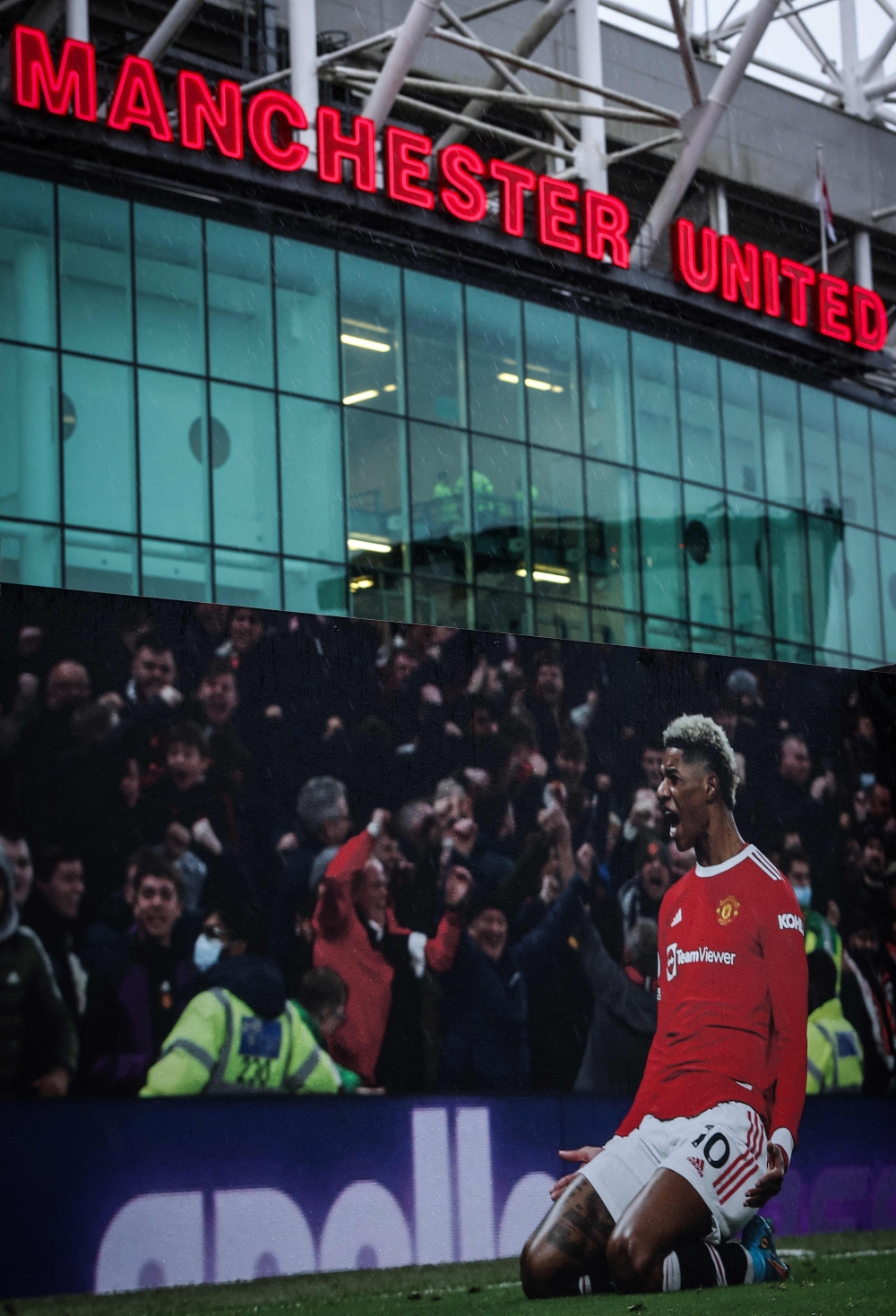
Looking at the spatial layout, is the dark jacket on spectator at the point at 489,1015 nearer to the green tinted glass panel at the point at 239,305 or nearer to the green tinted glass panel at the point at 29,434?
the green tinted glass panel at the point at 29,434

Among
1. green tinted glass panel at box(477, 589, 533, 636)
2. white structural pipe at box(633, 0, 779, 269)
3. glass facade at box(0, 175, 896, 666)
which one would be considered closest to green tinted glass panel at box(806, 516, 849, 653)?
glass facade at box(0, 175, 896, 666)

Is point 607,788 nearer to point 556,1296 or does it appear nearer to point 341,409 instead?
point 556,1296

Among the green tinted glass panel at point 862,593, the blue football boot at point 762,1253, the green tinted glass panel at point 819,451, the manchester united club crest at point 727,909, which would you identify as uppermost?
the green tinted glass panel at point 819,451

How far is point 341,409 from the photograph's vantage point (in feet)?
102

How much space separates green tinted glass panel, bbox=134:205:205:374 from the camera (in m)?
29.3

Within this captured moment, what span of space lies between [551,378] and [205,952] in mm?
19231

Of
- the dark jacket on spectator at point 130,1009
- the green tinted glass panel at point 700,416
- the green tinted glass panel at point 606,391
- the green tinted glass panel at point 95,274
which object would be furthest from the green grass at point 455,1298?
the green tinted glass panel at point 700,416

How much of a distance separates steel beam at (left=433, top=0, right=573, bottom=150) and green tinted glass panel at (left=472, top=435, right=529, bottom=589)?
784cm

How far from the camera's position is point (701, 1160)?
19094 mm

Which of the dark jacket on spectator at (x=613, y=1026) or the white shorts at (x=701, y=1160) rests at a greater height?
the dark jacket on spectator at (x=613, y=1026)

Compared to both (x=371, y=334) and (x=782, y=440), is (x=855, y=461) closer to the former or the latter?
(x=782, y=440)

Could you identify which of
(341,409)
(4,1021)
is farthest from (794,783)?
(341,409)

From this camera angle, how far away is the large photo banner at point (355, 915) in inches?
654

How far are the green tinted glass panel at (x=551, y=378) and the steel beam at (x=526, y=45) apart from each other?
529 centimetres
